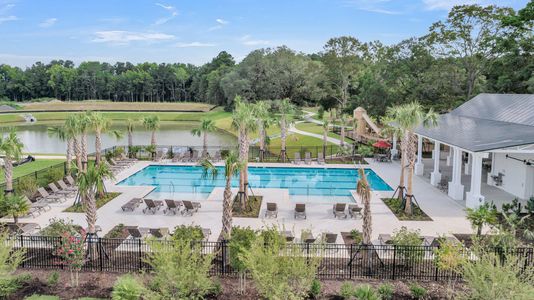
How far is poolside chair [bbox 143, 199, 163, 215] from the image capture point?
18.5 meters

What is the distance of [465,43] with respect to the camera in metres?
34.8

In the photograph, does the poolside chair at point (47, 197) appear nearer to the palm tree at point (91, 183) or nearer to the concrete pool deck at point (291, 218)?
the concrete pool deck at point (291, 218)

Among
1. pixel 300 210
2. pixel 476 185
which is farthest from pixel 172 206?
pixel 476 185

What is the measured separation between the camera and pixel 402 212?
18656 millimetres

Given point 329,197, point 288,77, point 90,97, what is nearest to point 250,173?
point 329,197

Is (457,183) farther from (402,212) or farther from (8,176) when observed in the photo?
(8,176)

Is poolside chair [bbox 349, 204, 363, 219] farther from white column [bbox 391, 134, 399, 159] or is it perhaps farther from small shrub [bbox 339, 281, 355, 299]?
white column [bbox 391, 134, 399, 159]

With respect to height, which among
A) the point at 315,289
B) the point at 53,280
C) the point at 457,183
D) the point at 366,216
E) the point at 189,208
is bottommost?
the point at 53,280

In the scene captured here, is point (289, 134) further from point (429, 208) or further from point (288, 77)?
point (429, 208)

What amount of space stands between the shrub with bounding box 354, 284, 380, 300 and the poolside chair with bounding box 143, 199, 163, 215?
11030 millimetres

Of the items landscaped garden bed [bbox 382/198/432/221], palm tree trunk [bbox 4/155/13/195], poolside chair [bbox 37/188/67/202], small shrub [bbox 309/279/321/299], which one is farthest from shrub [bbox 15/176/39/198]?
landscaped garden bed [bbox 382/198/432/221]

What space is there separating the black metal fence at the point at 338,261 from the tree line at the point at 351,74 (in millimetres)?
24138

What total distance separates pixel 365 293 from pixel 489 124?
18170 millimetres

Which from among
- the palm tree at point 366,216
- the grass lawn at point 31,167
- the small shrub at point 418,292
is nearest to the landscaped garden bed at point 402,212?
the palm tree at point 366,216
